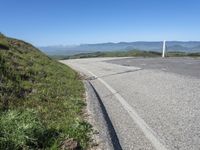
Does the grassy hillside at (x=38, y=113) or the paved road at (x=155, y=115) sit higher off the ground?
the grassy hillside at (x=38, y=113)

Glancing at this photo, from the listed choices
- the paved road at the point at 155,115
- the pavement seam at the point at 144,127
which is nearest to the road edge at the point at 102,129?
the paved road at the point at 155,115

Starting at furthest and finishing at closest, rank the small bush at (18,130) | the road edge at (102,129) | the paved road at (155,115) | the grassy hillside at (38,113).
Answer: the paved road at (155,115)
the road edge at (102,129)
the grassy hillside at (38,113)
the small bush at (18,130)

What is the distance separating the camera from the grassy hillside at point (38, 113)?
13.5 ft

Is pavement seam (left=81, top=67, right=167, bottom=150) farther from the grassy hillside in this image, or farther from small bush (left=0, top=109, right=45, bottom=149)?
small bush (left=0, top=109, right=45, bottom=149)

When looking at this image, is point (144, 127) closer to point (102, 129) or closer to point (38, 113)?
point (102, 129)

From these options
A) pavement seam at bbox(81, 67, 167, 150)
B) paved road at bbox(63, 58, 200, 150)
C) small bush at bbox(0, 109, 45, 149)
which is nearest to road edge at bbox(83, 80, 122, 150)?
paved road at bbox(63, 58, 200, 150)

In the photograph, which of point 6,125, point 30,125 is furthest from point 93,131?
point 6,125

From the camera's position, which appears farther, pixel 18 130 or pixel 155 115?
pixel 155 115

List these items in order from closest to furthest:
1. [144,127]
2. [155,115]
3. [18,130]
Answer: [18,130]
[144,127]
[155,115]

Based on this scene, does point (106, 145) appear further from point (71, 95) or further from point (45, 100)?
point (71, 95)

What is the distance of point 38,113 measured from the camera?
5.60 meters

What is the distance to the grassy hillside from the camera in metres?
4.11

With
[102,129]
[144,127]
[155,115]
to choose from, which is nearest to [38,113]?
[102,129]

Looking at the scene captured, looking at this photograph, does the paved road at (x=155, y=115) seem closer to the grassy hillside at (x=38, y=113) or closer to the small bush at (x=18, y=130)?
Answer: the grassy hillside at (x=38, y=113)
